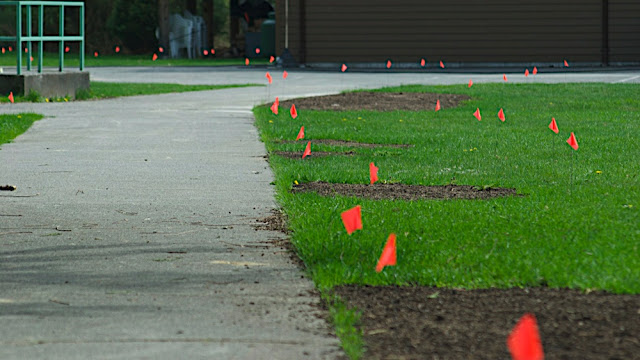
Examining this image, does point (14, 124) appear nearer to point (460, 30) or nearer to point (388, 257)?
point (388, 257)

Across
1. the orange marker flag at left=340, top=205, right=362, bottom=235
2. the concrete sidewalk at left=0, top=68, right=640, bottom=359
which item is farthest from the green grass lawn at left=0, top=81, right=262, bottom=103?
the orange marker flag at left=340, top=205, right=362, bottom=235

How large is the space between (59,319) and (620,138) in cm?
823

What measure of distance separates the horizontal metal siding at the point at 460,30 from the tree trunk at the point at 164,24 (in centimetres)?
1014

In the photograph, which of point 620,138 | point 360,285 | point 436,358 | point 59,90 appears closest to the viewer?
point 436,358

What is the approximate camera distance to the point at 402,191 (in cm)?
795

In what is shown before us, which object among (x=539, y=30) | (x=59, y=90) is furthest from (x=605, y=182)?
(x=539, y=30)

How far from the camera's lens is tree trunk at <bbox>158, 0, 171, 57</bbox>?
41719 mm

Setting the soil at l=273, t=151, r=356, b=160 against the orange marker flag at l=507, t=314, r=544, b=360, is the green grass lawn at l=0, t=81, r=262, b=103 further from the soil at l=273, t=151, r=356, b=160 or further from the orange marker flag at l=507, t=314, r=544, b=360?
the orange marker flag at l=507, t=314, r=544, b=360

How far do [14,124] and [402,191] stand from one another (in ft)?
22.1

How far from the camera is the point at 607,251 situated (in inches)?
222

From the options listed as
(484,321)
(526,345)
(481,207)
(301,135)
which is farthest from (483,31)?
(526,345)

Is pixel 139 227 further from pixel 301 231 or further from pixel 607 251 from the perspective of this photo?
pixel 607 251

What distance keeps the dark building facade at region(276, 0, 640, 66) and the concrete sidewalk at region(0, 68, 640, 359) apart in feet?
70.4

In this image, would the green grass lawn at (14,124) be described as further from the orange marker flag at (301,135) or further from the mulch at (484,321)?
the mulch at (484,321)
